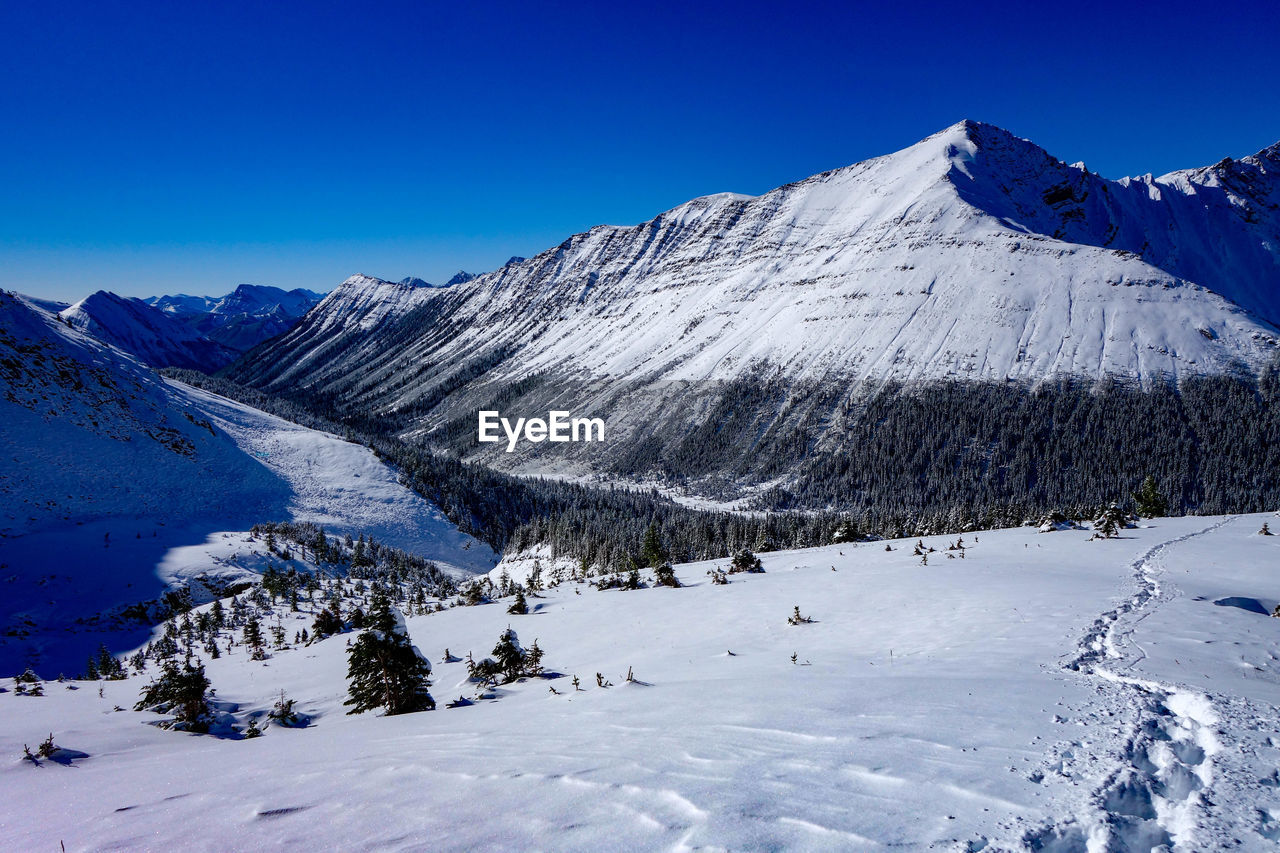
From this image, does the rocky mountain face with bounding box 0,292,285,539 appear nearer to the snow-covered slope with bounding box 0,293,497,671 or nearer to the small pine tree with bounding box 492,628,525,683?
the snow-covered slope with bounding box 0,293,497,671

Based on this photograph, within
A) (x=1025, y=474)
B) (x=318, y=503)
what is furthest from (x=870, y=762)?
(x=1025, y=474)

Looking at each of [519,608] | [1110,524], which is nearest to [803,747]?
[519,608]

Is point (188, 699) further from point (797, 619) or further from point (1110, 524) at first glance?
point (1110, 524)

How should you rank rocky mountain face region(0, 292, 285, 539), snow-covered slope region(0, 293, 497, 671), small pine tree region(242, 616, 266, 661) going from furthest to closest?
rocky mountain face region(0, 292, 285, 539) < snow-covered slope region(0, 293, 497, 671) < small pine tree region(242, 616, 266, 661)

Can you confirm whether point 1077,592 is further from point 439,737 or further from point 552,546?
point 552,546

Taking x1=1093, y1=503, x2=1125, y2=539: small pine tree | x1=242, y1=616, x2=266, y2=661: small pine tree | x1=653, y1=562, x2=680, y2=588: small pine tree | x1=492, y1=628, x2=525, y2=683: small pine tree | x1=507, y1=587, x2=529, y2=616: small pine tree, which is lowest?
x1=242, y1=616, x2=266, y2=661: small pine tree

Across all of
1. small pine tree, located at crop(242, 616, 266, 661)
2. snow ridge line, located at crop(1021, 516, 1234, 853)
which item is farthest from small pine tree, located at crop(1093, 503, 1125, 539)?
small pine tree, located at crop(242, 616, 266, 661)
